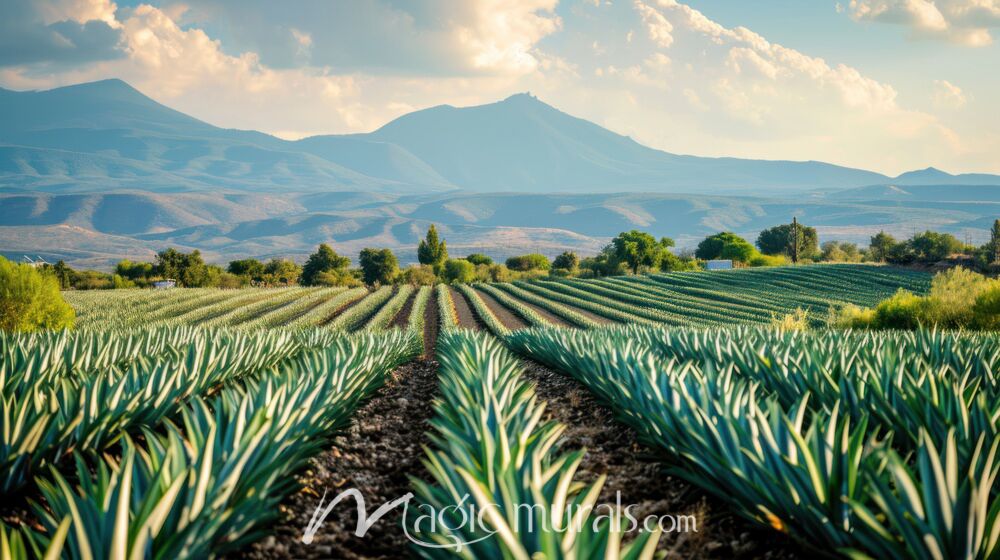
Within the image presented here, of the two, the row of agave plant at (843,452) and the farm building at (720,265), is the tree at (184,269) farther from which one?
the row of agave plant at (843,452)

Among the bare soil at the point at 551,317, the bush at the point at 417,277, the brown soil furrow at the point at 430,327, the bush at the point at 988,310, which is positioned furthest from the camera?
the bush at the point at 417,277

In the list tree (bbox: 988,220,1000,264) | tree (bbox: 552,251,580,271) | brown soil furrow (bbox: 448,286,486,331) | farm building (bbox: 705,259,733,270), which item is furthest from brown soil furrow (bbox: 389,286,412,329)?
farm building (bbox: 705,259,733,270)

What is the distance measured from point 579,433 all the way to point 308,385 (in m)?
2.83

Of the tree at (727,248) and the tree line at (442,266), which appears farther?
the tree at (727,248)

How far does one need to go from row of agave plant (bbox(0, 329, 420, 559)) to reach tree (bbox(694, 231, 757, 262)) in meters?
104

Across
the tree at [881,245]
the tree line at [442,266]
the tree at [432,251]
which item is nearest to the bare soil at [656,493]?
the tree line at [442,266]

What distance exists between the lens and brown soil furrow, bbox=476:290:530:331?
3220cm

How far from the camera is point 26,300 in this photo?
63.6ft

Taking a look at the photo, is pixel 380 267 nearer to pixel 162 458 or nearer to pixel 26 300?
pixel 26 300

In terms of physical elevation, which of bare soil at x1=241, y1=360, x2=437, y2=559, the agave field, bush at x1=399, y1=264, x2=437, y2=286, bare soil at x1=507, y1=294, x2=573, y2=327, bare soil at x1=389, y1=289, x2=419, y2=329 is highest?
the agave field

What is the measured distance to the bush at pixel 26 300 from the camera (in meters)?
19.0

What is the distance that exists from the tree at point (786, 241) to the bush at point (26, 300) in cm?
10674

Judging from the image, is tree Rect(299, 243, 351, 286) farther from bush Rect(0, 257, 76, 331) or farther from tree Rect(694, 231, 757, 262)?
bush Rect(0, 257, 76, 331)

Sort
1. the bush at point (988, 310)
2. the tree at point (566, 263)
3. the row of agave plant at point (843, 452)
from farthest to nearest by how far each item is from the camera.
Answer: the tree at point (566, 263) < the bush at point (988, 310) < the row of agave plant at point (843, 452)
